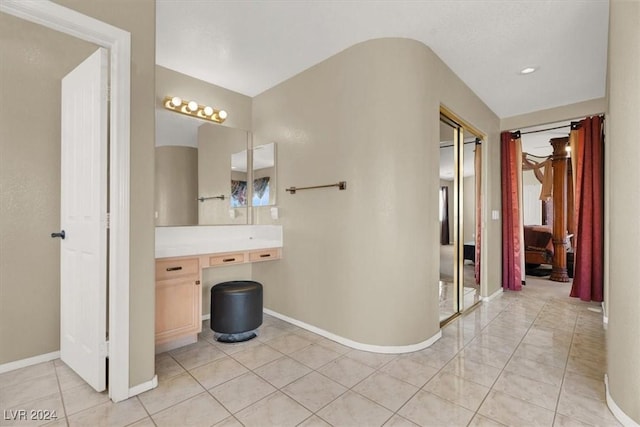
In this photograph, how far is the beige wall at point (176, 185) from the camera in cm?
284

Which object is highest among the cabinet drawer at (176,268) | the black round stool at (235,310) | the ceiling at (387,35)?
the ceiling at (387,35)

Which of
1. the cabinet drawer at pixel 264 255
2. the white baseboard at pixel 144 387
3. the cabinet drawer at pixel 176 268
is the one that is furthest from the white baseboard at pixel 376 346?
the white baseboard at pixel 144 387

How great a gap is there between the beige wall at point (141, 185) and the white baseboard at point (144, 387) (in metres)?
0.03

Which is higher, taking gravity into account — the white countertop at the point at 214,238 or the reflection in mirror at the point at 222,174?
the reflection in mirror at the point at 222,174

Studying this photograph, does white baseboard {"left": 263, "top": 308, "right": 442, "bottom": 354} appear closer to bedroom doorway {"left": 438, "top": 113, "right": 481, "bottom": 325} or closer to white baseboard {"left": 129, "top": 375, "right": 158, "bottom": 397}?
bedroom doorway {"left": 438, "top": 113, "right": 481, "bottom": 325}

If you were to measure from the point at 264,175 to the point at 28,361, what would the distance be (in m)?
2.47

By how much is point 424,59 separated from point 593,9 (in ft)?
3.71

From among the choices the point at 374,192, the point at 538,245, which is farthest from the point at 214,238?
the point at 538,245

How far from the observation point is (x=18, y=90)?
226 cm

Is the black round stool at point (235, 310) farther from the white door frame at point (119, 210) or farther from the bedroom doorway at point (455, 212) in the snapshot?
the bedroom doorway at point (455, 212)

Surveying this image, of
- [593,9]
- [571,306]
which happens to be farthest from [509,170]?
[593,9]

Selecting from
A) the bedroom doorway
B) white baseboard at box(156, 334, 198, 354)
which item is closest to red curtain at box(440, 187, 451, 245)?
the bedroom doorway

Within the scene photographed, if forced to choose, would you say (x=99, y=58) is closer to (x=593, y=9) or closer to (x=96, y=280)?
(x=96, y=280)

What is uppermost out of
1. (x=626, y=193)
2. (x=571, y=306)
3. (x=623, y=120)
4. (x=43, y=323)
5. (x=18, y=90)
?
(x=18, y=90)
